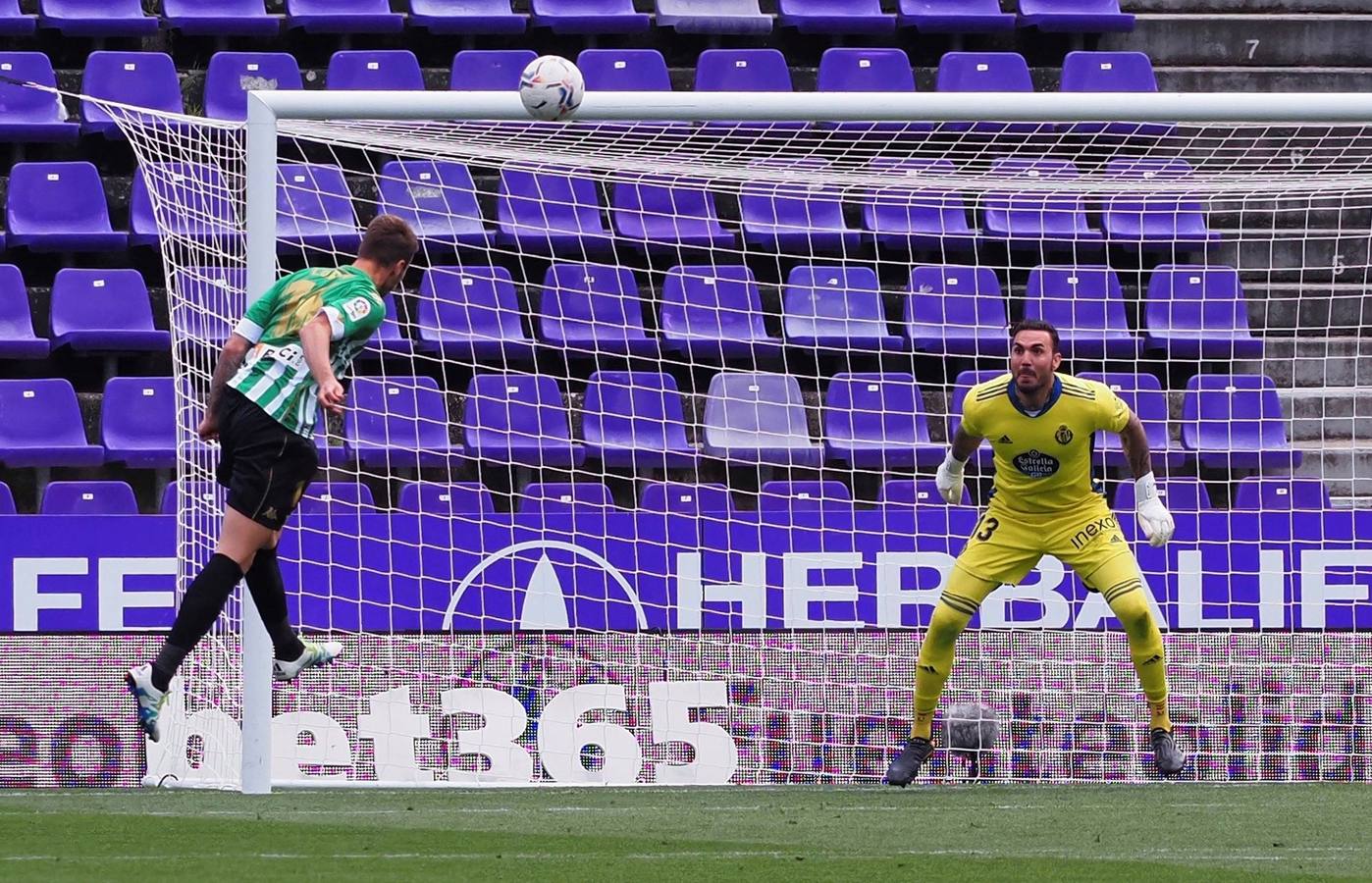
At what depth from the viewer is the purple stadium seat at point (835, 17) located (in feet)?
43.2

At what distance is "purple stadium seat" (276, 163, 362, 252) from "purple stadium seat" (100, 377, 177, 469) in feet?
3.48

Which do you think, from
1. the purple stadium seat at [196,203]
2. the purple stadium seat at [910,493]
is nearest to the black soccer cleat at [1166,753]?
A: the purple stadium seat at [910,493]

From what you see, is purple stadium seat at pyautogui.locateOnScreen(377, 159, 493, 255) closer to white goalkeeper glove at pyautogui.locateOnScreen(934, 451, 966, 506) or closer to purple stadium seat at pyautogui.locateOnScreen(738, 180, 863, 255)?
purple stadium seat at pyautogui.locateOnScreen(738, 180, 863, 255)

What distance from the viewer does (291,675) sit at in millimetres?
6918

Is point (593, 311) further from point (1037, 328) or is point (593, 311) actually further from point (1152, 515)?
point (1152, 515)

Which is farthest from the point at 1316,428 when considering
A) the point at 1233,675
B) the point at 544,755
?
the point at 544,755

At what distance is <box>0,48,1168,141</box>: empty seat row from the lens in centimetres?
1207

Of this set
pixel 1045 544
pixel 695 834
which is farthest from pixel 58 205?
pixel 695 834

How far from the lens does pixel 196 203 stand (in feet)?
29.9

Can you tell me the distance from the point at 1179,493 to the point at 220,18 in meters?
6.58

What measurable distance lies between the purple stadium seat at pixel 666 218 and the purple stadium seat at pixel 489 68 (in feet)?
3.53

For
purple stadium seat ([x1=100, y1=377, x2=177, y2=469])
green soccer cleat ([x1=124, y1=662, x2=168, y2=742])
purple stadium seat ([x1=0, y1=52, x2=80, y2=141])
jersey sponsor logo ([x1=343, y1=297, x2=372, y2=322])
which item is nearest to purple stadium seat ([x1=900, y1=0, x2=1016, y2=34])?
purple stadium seat ([x1=0, y1=52, x2=80, y2=141])

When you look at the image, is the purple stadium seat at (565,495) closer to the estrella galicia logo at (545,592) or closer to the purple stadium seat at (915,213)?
the estrella galicia logo at (545,592)

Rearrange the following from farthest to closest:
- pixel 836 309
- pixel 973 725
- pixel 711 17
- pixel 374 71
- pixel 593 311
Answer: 1. pixel 711 17
2. pixel 374 71
3. pixel 836 309
4. pixel 593 311
5. pixel 973 725
